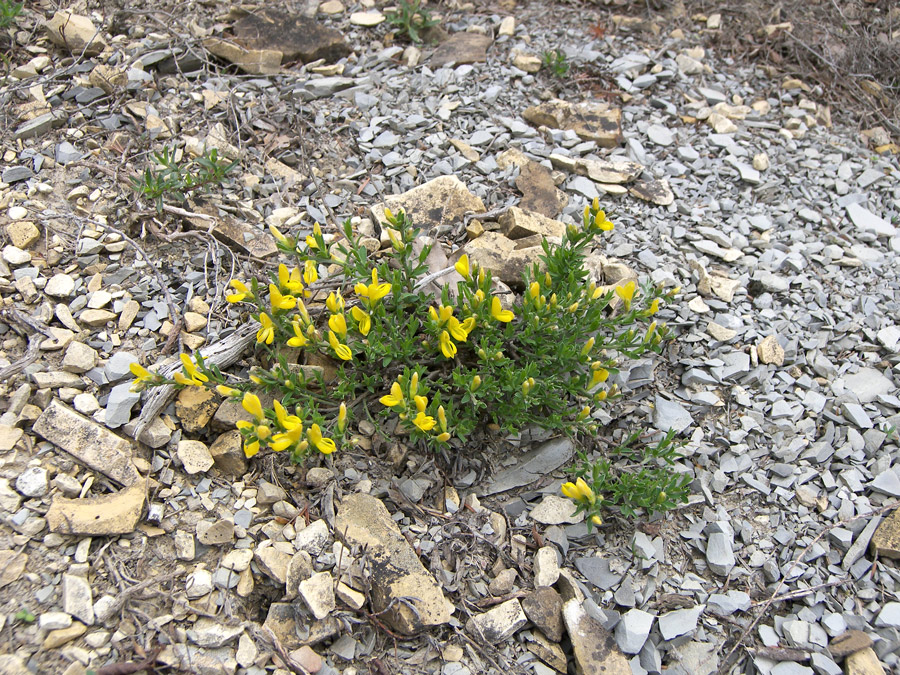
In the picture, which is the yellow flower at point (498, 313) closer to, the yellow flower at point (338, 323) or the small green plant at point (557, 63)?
the yellow flower at point (338, 323)

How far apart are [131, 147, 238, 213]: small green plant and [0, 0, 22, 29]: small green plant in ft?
4.43

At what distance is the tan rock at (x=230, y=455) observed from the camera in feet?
9.07

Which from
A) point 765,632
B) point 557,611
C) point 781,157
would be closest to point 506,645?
point 557,611

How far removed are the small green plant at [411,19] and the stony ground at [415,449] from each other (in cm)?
8

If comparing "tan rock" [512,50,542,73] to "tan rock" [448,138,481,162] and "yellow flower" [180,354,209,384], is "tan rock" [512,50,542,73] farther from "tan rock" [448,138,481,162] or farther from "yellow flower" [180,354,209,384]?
"yellow flower" [180,354,209,384]

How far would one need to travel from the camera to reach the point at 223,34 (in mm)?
4453

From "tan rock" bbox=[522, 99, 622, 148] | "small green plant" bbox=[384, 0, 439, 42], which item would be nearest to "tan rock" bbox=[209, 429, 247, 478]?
"tan rock" bbox=[522, 99, 622, 148]

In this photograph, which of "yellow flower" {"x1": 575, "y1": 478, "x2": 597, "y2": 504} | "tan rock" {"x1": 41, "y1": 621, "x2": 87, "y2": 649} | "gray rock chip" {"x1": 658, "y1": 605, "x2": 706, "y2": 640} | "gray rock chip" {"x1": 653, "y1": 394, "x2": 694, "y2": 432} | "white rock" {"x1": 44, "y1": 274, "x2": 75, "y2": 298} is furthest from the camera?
"gray rock chip" {"x1": 653, "y1": 394, "x2": 694, "y2": 432}

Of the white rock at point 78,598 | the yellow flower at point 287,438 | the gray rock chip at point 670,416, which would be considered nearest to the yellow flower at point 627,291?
the gray rock chip at point 670,416

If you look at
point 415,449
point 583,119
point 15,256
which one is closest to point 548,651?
point 415,449

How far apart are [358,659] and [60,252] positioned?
2.36 meters

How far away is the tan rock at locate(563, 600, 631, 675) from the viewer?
8.16 feet

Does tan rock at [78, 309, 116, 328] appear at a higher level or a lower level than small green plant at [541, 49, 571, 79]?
lower

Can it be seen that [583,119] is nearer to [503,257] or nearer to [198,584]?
[503,257]
